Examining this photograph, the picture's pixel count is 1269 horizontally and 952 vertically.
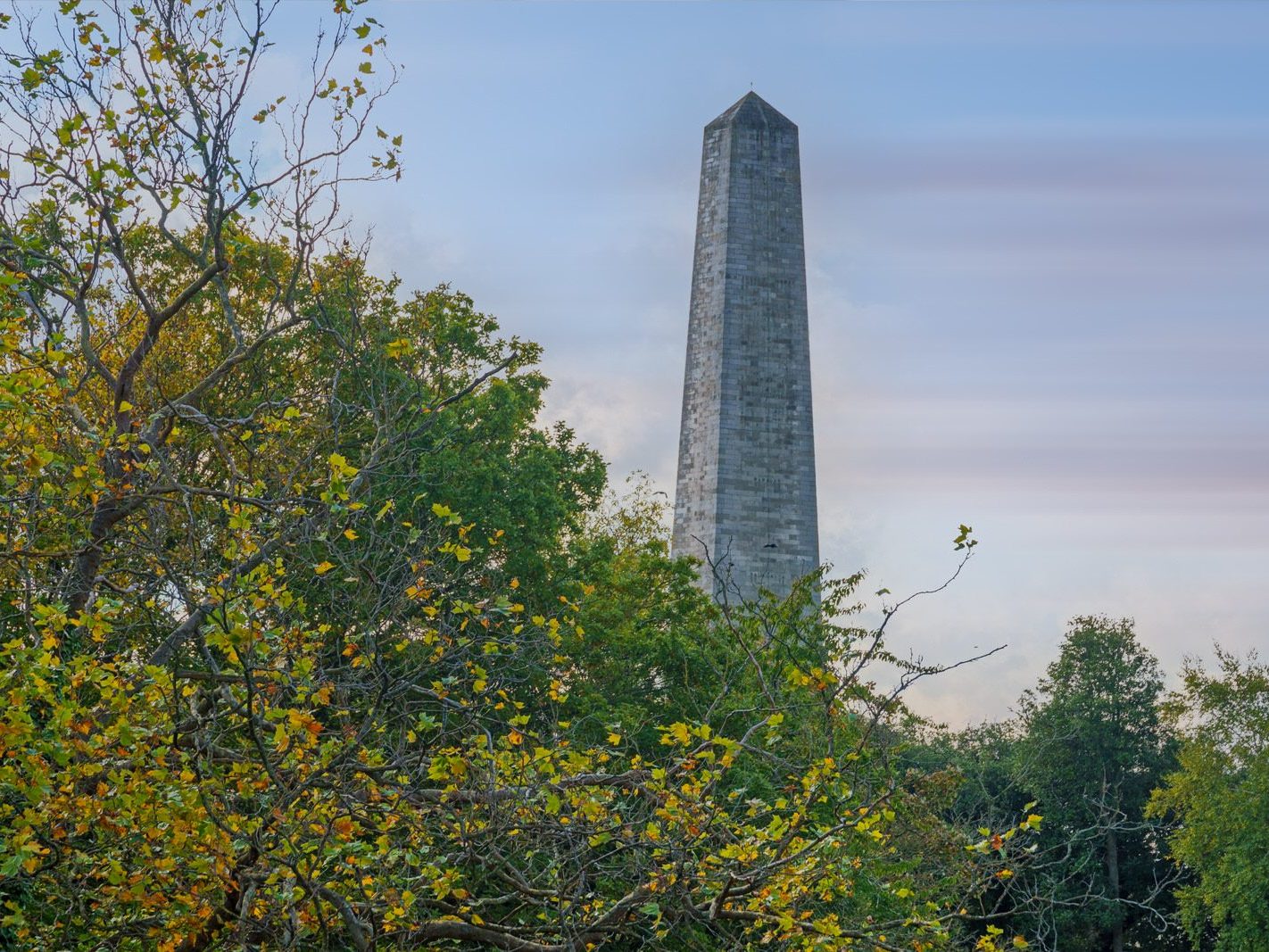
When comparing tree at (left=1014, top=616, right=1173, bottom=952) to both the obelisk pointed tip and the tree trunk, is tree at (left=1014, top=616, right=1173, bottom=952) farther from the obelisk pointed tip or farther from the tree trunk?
the obelisk pointed tip

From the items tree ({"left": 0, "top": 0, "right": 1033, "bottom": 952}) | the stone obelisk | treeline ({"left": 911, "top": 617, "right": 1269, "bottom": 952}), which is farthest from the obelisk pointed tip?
tree ({"left": 0, "top": 0, "right": 1033, "bottom": 952})

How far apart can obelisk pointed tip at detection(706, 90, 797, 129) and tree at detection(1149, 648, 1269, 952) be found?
57.6ft

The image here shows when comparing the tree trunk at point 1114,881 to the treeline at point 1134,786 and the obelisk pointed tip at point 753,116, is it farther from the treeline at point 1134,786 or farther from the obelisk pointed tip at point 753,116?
the obelisk pointed tip at point 753,116

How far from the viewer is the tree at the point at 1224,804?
33.7 metres

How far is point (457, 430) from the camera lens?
74.6 ft

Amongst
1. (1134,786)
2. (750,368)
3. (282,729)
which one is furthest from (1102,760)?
(282,729)

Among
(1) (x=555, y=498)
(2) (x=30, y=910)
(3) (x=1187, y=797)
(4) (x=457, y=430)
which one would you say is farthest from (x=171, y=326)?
(3) (x=1187, y=797)

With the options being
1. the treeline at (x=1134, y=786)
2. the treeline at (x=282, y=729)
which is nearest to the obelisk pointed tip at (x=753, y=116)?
the treeline at (x=1134, y=786)

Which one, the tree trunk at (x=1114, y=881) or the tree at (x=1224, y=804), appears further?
the tree trunk at (x=1114, y=881)

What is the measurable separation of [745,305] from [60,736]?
28942 millimetres

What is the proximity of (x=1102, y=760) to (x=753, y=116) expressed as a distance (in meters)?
21.7

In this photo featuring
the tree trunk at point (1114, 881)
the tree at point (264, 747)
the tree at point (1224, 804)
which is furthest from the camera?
the tree trunk at point (1114, 881)

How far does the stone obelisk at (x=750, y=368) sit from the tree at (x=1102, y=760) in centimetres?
1247

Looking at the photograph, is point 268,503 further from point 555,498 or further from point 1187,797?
point 1187,797
